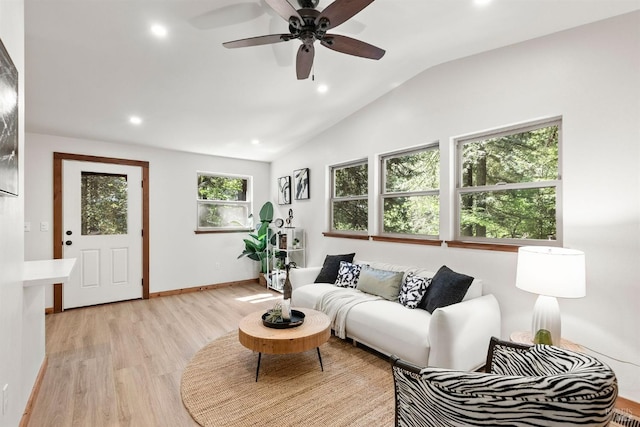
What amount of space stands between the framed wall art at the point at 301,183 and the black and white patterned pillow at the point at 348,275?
5.52 feet

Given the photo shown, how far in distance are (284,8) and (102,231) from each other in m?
4.19

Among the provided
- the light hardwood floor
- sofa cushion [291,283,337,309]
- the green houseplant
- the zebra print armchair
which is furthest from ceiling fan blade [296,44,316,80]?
the green houseplant

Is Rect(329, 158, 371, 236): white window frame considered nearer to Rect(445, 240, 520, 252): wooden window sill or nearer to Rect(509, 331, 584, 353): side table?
Rect(445, 240, 520, 252): wooden window sill

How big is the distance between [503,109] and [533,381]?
99.0 inches

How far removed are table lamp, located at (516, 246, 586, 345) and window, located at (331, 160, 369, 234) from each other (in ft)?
7.32

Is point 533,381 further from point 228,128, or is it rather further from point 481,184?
point 228,128

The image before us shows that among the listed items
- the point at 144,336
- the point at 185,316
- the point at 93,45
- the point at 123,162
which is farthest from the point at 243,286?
the point at 93,45

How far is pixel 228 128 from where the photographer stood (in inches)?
168

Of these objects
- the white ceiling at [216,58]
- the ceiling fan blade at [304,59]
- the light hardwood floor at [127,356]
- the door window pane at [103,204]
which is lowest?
the light hardwood floor at [127,356]

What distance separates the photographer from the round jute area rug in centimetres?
195

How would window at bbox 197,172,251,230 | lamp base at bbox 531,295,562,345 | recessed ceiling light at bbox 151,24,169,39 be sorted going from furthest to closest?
window at bbox 197,172,251,230, recessed ceiling light at bbox 151,24,169,39, lamp base at bbox 531,295,562,345

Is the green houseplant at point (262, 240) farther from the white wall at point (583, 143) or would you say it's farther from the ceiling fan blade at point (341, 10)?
the ceiling fan blade at point (341, 10)

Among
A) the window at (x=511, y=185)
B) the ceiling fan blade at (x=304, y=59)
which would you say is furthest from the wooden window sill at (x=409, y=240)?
the ceiling fan blade at (x=304, y=59)

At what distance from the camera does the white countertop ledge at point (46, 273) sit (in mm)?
2009
